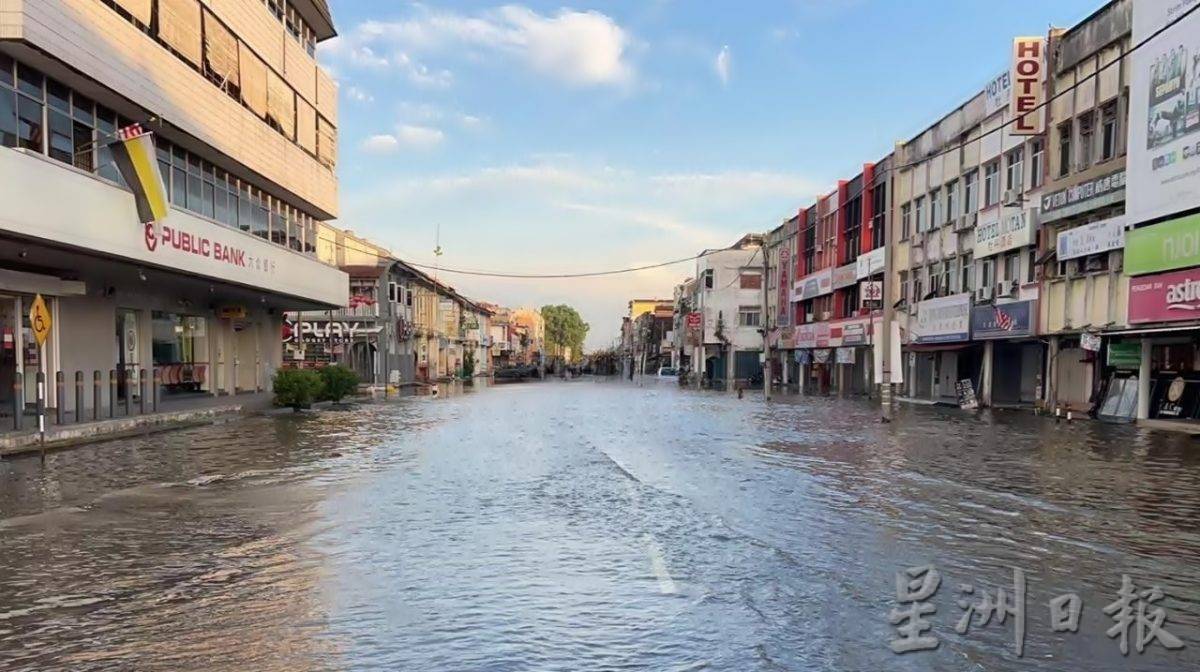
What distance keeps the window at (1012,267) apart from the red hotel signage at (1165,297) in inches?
301

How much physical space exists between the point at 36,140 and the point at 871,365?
132 ft

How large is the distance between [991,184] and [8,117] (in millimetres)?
32818

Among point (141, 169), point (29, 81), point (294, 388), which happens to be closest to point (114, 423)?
point (141, 169)

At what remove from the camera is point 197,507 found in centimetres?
1034

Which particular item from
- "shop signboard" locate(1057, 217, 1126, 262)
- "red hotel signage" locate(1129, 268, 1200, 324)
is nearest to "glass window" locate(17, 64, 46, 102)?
"red hotel signage" locate(1129, 268, 1200, 324)

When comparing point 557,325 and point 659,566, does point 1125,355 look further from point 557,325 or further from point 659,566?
point 557,325

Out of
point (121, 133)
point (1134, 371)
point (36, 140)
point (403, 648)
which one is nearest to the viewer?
point (403, 648)

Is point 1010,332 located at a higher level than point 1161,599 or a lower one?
higher

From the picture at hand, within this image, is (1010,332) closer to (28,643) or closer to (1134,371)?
(1134,371)

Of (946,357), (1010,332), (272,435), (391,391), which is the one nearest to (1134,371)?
(1010,332)

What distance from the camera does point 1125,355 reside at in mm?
24969

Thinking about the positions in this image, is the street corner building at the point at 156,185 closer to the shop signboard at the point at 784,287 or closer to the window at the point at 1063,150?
the window at the point at 1063,150

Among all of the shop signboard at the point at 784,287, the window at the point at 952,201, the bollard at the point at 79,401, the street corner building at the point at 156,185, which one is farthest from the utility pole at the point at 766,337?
the bollard at the point at 79,401

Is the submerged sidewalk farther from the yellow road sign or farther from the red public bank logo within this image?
the red public bank logo
